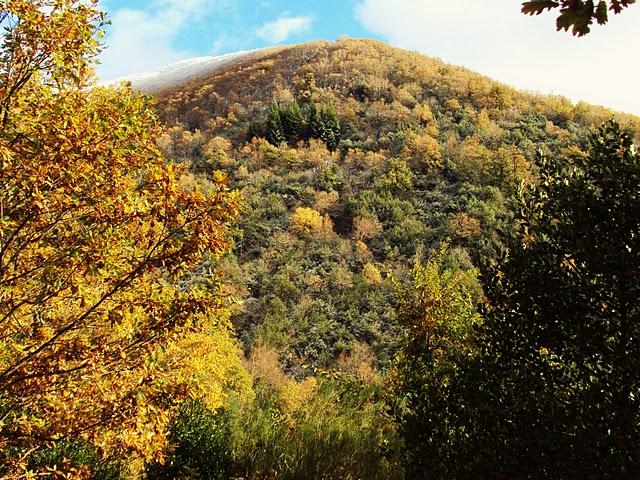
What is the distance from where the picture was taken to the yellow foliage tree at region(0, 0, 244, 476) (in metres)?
3.51

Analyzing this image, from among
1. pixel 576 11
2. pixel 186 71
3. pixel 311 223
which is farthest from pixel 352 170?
pixel 186 71

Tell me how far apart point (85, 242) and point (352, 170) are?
5930 centimetres

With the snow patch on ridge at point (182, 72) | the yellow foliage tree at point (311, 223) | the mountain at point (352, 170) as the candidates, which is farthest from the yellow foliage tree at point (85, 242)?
the snow patch on ridge at point (182, 72)

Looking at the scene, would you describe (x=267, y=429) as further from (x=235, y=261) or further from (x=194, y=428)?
(x=235, y=261)

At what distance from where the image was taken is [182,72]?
11338cm

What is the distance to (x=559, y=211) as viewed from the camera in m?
5.89

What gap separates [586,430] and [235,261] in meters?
43.2

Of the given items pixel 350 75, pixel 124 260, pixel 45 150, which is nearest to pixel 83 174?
pixel 45 150

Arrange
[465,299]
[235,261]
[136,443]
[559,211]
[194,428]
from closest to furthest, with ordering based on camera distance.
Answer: [136,443] → [559,211] → [194,428] → [465,299] → [235,261]

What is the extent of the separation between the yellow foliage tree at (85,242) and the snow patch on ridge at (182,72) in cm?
10870

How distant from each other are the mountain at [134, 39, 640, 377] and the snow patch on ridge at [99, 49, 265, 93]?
15024mm

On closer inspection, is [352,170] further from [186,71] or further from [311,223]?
[186,71]

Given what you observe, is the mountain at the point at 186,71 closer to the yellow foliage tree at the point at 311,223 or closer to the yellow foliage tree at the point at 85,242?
the yellow foliage tree at the point at 311,223

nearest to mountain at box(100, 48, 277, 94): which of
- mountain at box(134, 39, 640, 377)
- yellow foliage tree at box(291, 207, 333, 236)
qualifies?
mountain at box(134, 39, 640, 377)
